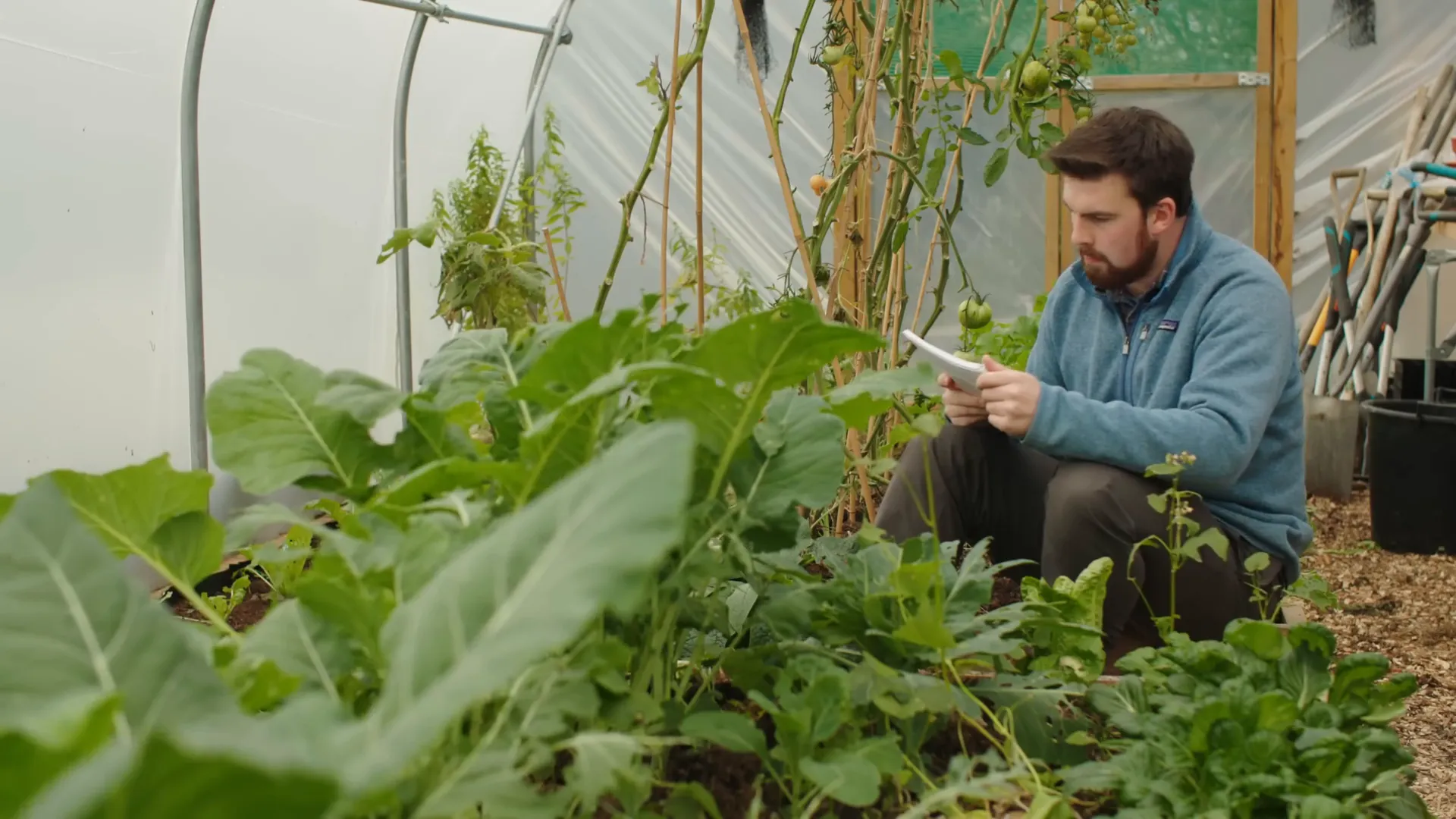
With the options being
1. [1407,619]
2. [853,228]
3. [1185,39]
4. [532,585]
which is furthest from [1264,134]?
[532,585]

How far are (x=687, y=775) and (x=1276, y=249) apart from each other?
5.04 m

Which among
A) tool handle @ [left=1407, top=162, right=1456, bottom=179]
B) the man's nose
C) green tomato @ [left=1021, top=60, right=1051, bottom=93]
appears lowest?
the man's nose

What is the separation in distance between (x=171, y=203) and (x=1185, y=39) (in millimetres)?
4109

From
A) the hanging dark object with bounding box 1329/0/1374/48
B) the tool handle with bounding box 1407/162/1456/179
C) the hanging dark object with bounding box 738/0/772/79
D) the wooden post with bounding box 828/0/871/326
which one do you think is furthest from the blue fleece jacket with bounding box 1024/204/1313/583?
the hanging dark object with bounding box 1329/0/1374/48

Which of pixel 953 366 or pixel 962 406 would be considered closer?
pixel 953 366

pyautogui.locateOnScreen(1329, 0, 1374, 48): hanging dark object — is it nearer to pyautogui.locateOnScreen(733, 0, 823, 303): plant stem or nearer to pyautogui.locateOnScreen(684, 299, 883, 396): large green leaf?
pyautogui.locateOnScreen(733, 0, 823, 303): plant stem

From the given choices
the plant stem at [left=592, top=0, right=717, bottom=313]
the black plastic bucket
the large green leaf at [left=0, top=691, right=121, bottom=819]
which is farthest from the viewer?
the black plastic bucket

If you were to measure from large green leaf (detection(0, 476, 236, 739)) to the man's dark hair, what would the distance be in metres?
1.71

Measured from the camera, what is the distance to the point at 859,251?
1.91 m

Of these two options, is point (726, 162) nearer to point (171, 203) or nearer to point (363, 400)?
point (171, 203)

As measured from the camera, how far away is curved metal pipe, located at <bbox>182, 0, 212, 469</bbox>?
268 cm

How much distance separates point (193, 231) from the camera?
2691 mm

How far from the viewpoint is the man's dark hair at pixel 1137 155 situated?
1896 millimetres

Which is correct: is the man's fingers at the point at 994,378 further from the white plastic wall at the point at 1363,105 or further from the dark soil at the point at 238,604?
the white plastic wall at the point at 1363,105
